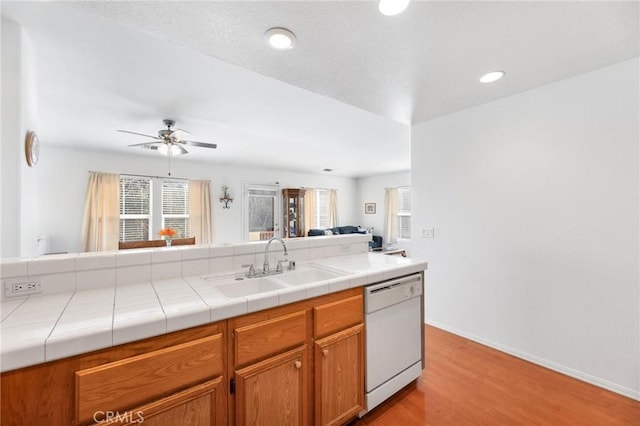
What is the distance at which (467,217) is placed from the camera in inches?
105

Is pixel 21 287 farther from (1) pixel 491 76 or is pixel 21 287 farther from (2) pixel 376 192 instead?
(2) pixel 376 192

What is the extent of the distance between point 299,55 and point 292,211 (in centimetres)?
534

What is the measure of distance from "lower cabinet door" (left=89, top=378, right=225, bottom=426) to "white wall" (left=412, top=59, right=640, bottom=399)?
8.20ft

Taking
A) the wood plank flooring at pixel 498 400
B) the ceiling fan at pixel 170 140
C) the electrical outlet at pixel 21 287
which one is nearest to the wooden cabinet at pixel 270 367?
the wood plank flooring at pixel 498 400

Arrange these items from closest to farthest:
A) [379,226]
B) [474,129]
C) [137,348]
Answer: [137,348] < [474,129] < [379,226]

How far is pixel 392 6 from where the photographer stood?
1325 mm

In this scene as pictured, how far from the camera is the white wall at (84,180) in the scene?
4.36 m

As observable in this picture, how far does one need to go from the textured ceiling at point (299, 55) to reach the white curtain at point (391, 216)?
14.6 feet

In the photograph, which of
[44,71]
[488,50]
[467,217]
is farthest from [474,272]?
[44,71]

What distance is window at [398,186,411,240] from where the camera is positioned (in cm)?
711

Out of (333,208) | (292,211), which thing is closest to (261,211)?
(292,211)

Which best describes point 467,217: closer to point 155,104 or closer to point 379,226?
point 155,104

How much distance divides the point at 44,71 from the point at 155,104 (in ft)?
2.59

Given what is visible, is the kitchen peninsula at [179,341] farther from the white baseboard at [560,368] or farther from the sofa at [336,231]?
the sofa at [336,231]
